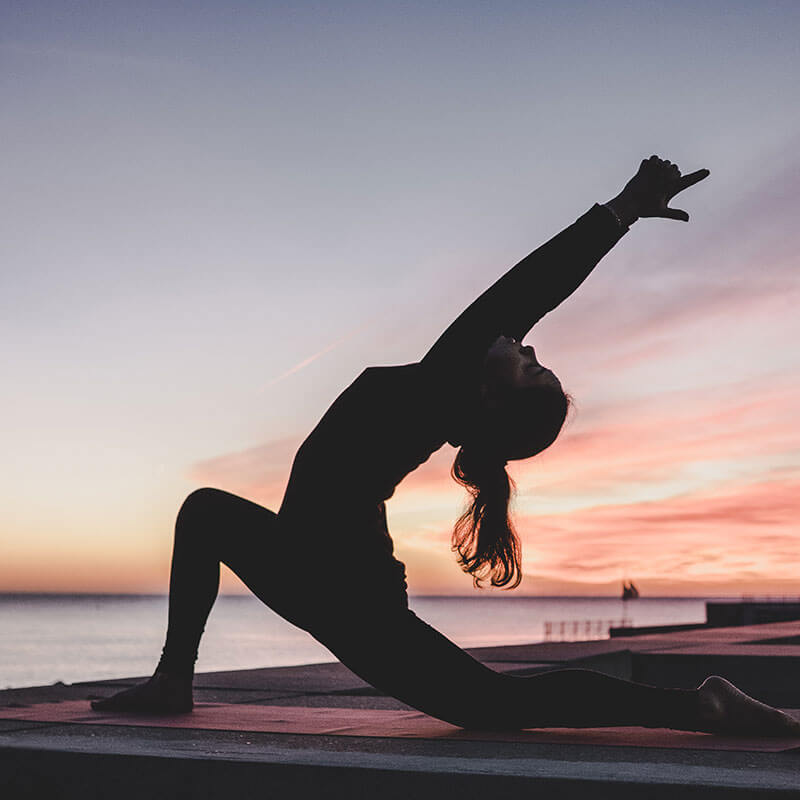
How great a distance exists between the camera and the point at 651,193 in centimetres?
358

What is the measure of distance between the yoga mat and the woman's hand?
5.47 feet

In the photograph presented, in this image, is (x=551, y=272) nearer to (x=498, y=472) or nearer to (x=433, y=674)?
(x=498, y=472)

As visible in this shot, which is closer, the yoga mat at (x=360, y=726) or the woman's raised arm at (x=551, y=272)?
the yoga mat at (x=360, y=726)

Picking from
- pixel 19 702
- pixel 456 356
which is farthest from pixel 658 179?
pixel 19 702

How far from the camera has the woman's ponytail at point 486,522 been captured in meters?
3.45

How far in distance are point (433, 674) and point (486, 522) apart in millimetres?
513

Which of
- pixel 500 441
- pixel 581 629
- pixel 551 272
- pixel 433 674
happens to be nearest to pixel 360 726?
pixel 433 674

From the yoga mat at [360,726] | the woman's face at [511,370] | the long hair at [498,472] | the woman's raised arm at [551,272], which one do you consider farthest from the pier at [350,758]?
the woman's raised arm at [551,272]

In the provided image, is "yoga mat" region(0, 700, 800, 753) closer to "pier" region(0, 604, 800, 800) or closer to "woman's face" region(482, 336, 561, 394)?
"pier" region(0, 604, 800, 800)

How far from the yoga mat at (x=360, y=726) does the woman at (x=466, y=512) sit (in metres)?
0.08

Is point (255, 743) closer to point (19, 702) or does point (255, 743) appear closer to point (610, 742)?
point (610, 742)

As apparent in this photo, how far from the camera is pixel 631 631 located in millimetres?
34906

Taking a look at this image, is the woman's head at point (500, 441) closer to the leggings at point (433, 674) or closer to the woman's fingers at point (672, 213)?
the leggings at point (433, 674)

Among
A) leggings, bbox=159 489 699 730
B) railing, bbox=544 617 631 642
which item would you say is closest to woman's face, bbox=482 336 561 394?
leggings, bbox=159 489 699 730
